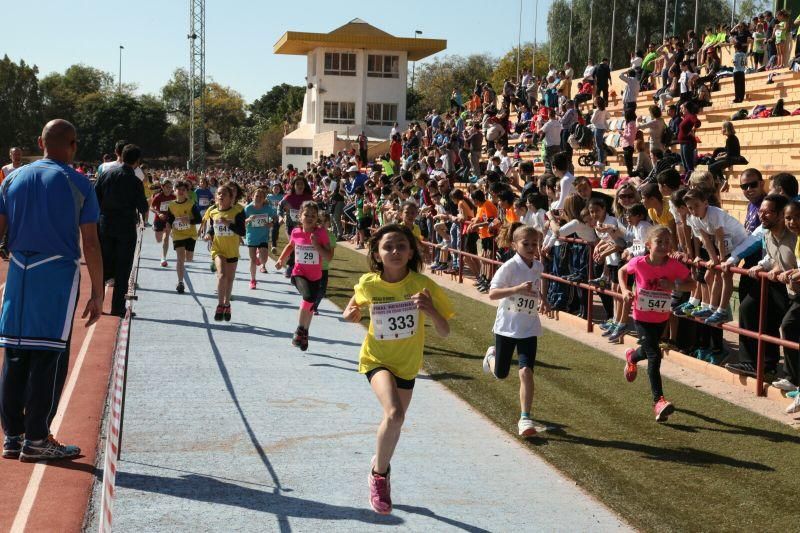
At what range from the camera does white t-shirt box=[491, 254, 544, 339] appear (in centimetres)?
803

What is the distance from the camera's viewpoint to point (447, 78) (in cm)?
9338

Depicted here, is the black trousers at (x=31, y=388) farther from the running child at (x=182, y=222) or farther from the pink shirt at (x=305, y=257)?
the running child at (x=182, y=222)

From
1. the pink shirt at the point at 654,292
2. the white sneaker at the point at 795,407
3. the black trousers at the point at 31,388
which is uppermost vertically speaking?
the pink shirt at the point at 654,292

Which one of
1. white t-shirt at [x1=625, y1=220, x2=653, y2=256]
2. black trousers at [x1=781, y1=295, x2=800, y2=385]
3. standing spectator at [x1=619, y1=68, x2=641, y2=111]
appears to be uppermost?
standing spectator at [x1=619, y1=68, x2=641, y2=111]

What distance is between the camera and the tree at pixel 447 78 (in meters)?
91.2

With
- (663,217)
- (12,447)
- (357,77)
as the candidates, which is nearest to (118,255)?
(12,447)

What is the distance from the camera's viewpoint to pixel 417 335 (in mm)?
6391

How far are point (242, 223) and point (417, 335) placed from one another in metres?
7.56

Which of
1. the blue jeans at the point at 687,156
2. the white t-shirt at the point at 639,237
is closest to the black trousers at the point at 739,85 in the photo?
the blue jeans at the point at 687,156

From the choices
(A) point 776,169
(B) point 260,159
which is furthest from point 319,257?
(B) point 260,159

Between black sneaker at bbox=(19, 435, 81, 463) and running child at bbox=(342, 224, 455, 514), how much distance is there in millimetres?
2260

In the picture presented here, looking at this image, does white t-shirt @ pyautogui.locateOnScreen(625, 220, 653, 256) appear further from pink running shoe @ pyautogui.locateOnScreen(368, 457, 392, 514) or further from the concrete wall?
the concrete wall

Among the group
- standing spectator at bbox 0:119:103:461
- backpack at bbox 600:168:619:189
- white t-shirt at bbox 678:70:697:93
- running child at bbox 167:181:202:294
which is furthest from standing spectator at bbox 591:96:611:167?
standing spectator at bbox 0:119:103:461

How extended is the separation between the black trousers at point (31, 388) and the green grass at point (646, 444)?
3394 mm
